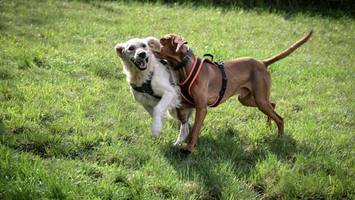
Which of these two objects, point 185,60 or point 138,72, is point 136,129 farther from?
point 185,60

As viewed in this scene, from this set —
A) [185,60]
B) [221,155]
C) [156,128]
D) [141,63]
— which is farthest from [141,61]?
[221,155]

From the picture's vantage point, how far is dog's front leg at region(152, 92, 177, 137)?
5.12m

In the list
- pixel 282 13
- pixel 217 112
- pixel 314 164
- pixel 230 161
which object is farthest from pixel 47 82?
pixel 282 13

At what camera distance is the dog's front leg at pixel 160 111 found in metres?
5.12

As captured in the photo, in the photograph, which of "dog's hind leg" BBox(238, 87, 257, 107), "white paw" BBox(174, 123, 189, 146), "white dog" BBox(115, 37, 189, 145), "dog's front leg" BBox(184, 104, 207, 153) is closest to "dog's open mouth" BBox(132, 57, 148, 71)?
"white dog" BBox(115, 37, 189, 145)

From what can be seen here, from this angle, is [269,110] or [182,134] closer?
[182,134]

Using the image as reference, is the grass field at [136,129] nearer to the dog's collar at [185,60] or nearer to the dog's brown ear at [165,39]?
the dog's collar at [185,60]

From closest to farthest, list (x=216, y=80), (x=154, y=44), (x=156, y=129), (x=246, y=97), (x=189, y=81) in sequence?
(x=156, y=129) < (x=189, y=81) < (x=154, y=44) < (x=216, y=80) < (x=246, y=97)

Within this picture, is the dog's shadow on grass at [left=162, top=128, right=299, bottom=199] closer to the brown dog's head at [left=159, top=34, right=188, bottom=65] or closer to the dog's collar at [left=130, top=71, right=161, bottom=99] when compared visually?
the dog's collar at [left=130, top=71, right=161, bottom=99]

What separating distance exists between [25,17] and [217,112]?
5413 mm

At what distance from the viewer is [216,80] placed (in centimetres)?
561

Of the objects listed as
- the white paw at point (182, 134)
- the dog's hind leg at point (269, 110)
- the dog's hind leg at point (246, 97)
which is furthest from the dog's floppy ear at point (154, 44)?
the dog's hind leg at point (269, 110)

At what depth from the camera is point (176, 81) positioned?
548 cm

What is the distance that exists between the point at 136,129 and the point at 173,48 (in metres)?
1.03
